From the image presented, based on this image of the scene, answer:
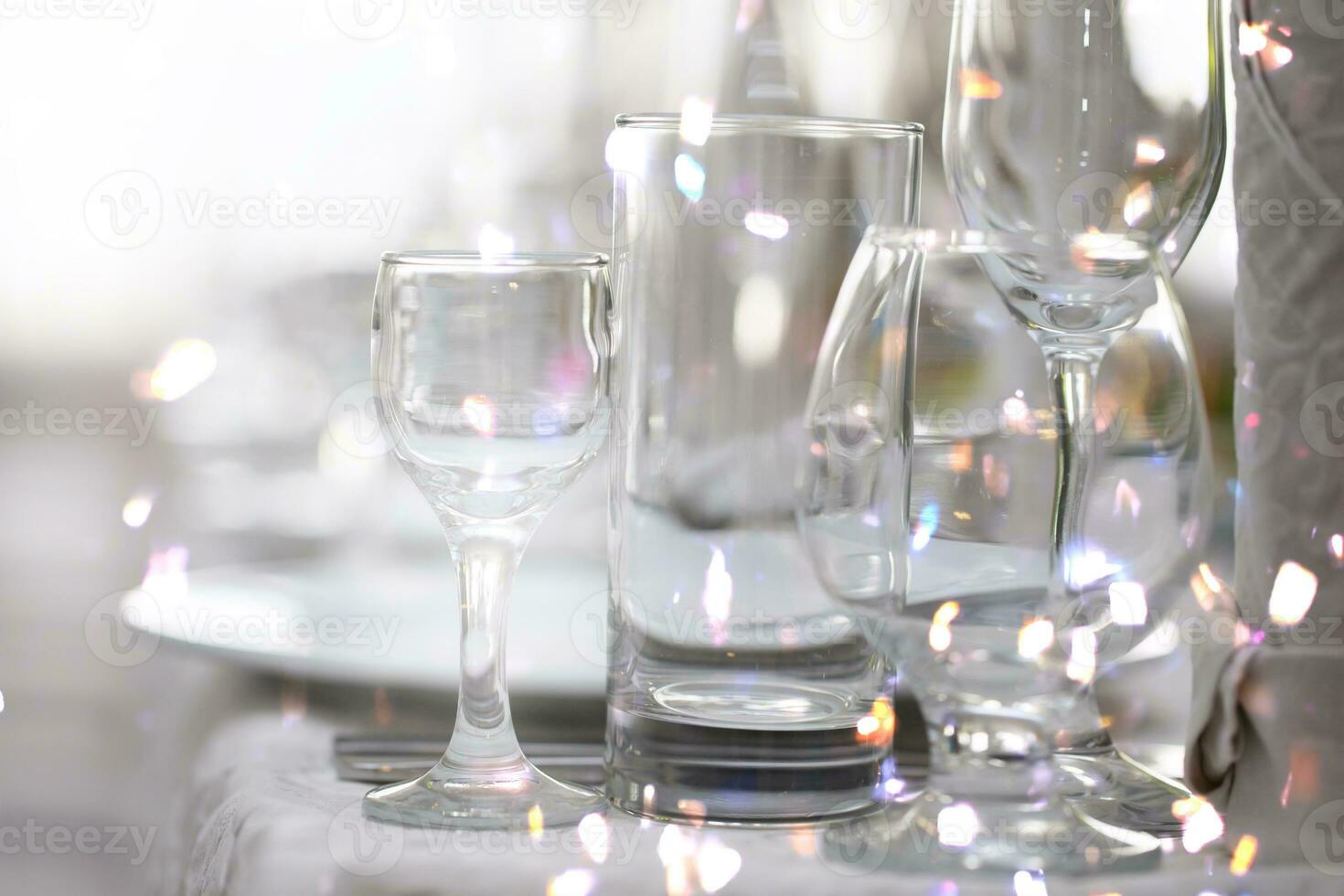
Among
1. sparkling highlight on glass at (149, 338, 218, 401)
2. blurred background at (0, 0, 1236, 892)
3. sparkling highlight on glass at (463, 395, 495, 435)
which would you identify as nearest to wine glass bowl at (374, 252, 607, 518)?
sparkling highlight on glass at (463, 395, 495, 435)

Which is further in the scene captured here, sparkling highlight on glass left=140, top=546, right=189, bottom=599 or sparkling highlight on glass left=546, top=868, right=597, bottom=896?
sparkling highlight on glass left=140, top=546, right=189, bottom=599

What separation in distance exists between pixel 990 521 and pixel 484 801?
4.8 inches

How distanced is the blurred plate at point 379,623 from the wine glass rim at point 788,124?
163 mm

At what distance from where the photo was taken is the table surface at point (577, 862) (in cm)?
29

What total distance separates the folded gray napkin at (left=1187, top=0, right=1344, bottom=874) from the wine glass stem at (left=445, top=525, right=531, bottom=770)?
0.15m

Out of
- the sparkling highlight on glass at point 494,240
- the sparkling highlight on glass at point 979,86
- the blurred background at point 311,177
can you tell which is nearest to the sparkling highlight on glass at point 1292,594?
the sparkling highlight on glass at point 979,86

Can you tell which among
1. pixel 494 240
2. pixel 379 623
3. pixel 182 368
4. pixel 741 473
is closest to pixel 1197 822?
pixel 741 473

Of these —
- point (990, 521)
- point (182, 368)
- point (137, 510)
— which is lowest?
point (137, 510)

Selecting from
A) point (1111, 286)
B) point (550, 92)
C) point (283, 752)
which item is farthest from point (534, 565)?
point (550, 92)

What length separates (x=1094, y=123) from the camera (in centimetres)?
31

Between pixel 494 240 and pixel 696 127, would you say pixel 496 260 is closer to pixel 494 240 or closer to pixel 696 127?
pixel 696 127

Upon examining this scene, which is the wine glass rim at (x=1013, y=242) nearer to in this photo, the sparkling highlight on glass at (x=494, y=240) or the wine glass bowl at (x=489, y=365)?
the wine glass bowl at (x=489, y=365)

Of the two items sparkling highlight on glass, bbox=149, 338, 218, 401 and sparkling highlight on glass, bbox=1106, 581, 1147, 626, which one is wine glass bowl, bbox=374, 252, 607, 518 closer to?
sparkling highlight on glass, bbox=1106, 581, 1147, 626

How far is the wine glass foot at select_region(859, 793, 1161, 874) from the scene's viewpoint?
0.30 metres
